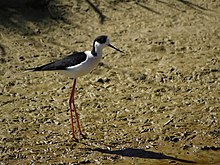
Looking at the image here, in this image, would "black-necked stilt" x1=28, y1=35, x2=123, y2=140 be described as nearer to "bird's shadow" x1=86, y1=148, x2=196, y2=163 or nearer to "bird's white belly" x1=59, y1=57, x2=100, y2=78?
"bird's white belly" x1=59, y1=57, x2=100, y2=78

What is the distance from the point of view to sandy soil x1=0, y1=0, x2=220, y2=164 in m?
4.79

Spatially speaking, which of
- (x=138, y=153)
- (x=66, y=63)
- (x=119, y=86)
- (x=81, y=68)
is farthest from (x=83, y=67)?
(x=119, y=86)

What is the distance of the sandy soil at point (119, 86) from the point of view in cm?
479

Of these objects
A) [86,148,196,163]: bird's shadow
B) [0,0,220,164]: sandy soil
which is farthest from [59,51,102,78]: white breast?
[86,148,196,163]: bird's shadow

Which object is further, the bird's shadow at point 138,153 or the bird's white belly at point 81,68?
the bird's white belly at point 81,68

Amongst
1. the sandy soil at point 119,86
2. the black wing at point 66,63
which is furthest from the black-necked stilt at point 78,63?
the sandy soil at point 119,86

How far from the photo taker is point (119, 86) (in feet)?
19.7

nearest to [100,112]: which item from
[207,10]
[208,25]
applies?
[208,25]

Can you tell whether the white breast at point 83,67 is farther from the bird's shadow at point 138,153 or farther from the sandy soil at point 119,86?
the bird's shadow at point 138,153

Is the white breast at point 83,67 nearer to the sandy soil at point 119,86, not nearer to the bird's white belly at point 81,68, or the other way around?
the bird's white belly at point 81,68

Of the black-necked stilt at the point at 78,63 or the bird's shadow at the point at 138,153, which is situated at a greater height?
the black-necked stilt at the point at 78,63

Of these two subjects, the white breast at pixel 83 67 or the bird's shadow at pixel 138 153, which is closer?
the bird's shadow at pixel 138 153

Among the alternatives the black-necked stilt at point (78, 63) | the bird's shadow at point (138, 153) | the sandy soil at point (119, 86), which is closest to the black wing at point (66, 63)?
the black-necked stilt at point (78, 63)

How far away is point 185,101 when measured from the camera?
567 cm
